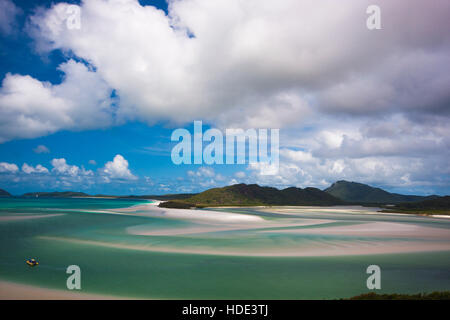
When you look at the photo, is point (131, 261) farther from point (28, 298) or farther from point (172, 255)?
point (28, 298)

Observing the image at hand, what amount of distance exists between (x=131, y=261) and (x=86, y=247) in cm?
889

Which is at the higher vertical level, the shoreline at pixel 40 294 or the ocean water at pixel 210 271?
the shoreline at pixel 40 294

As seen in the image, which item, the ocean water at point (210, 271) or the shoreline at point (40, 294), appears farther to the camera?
the ocean water at point (210, 271)

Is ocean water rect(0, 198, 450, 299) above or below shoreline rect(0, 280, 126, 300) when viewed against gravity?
below

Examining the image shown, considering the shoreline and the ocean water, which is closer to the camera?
→ the shoreline

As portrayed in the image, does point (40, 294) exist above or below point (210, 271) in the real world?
above

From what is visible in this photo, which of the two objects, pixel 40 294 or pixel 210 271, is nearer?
pixel 40 294
